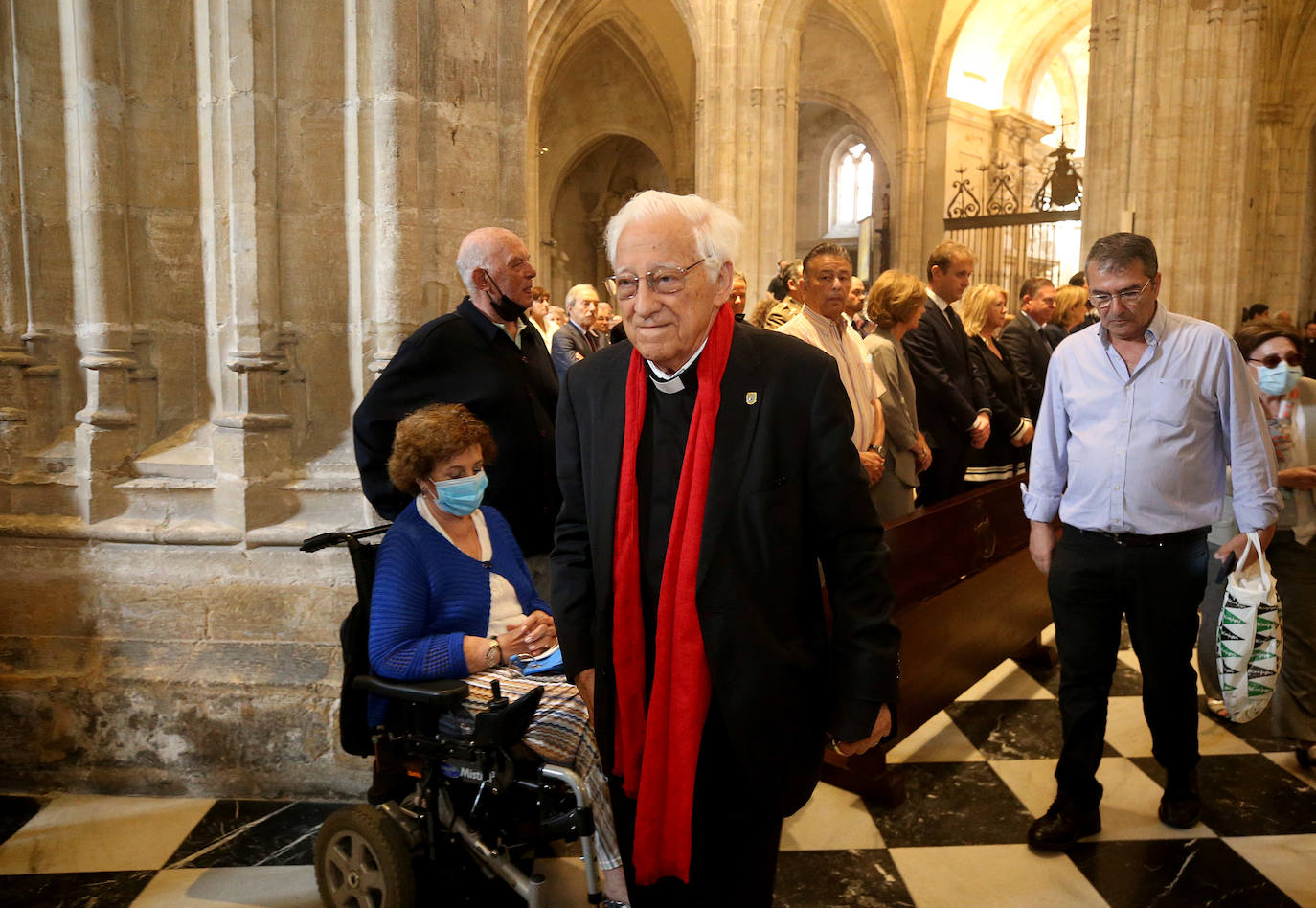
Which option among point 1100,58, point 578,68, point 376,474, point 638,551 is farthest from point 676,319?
point 578,68

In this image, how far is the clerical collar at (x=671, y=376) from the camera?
63.4 inches

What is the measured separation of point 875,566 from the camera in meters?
1.59

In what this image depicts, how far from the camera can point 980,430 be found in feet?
14.8

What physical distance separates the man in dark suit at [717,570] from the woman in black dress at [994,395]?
3.36 m

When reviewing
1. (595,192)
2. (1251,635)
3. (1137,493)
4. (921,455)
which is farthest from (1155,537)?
(595,192)

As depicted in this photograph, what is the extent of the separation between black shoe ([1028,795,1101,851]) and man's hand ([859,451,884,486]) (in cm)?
130

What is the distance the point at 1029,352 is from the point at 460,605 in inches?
161

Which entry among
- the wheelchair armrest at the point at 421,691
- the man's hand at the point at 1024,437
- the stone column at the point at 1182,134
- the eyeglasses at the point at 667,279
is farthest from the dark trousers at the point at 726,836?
the stone column at the point at 1182,134

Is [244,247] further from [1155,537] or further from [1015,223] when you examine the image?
[1015,223]

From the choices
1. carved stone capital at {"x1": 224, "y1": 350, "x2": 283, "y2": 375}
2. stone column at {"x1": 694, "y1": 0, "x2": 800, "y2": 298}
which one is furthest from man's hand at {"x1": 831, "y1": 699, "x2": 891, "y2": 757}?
stone column at {"x1": 694, "y1": 0, "x2": 800, "y2": 298}

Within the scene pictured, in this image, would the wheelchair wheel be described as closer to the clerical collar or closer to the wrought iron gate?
the clerical collar

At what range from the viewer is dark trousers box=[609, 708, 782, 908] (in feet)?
5.26

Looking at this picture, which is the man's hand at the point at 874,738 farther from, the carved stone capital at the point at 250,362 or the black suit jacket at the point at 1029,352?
the black suit jacket at the point at 1029,352

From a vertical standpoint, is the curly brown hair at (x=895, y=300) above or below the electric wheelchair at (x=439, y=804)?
above
